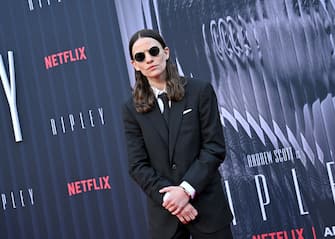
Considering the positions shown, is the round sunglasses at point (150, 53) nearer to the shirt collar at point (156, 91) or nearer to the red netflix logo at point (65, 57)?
the shirt collar at point (156, 91)

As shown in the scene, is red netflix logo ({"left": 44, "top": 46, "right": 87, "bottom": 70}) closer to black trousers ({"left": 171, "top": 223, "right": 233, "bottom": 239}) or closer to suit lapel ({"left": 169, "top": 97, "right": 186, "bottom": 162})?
suit lapel ({"left": 169, "top": 97, "right": 186, "bottom": 162})

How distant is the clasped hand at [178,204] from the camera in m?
2.03

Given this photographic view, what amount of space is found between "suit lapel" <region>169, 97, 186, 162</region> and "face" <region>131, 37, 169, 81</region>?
0.12 m

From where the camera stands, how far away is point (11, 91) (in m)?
4.01

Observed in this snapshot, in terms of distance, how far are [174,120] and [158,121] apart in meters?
0.06

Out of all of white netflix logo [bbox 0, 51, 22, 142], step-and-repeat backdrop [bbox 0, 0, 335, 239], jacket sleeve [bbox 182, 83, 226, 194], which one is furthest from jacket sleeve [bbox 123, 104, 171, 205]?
white netflix logo [bbox 0, 51, 22, 142]

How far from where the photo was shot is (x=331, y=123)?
3443mm

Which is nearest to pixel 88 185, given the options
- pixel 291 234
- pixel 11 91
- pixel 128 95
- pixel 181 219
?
pixel 128 95

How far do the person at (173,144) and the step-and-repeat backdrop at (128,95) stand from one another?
1401mm

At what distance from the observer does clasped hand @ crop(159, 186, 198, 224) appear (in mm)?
2031

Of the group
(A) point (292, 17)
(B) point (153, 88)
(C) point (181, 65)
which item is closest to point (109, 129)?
(C) point (181, 65)

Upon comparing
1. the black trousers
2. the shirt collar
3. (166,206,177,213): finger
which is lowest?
the black trousers

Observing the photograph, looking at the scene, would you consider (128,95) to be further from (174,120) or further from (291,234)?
(174,120)

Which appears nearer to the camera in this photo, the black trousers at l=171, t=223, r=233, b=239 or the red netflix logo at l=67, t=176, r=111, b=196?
the black trousers at l=171, t=223, r=233, b=239
